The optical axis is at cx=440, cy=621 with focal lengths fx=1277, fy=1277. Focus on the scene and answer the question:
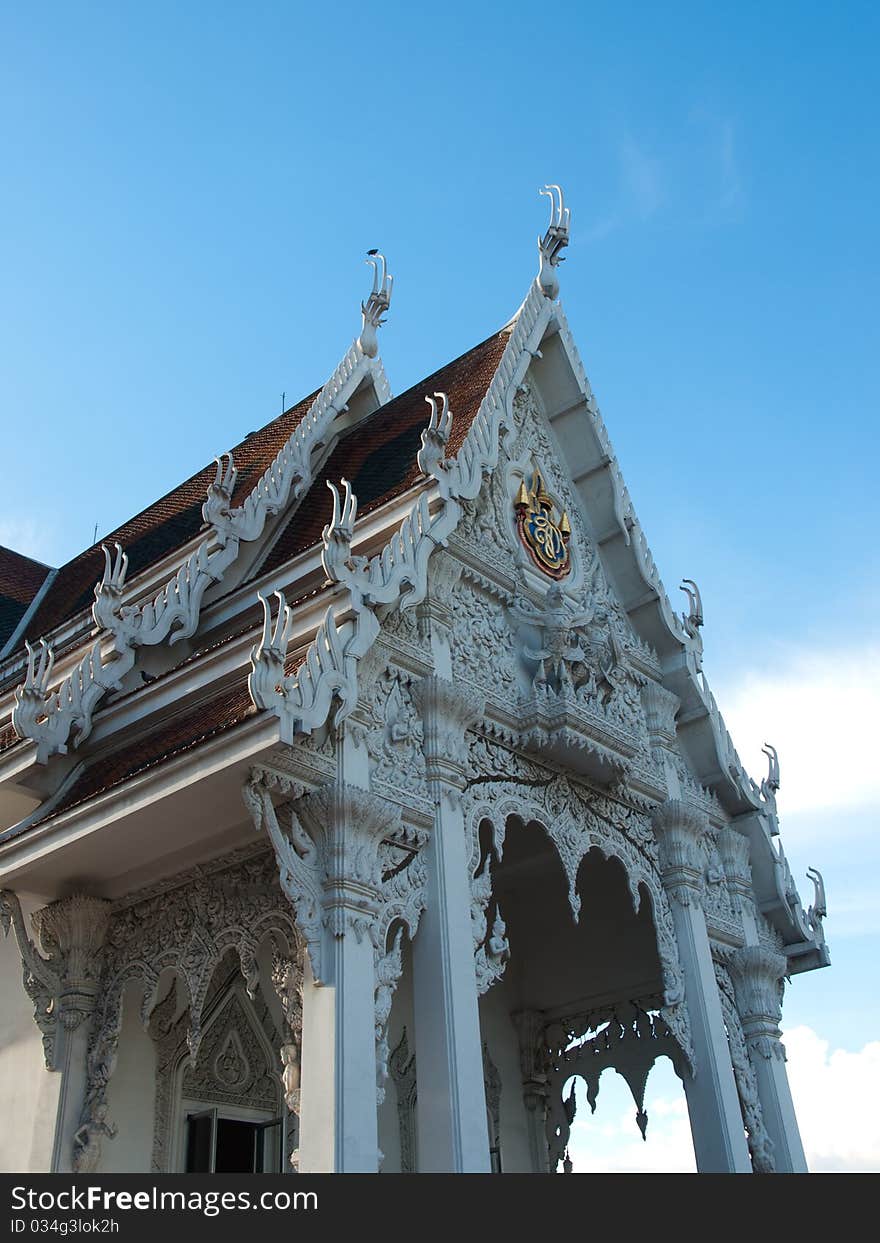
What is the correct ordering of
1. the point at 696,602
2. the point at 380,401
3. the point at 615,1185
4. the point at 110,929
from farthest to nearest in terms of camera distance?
the point at 380,401
the point at 696,602
the point at 110,929
the point at 615,1185

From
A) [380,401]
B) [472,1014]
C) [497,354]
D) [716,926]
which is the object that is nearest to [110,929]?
[472,1014]

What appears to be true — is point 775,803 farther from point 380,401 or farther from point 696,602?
point 380,401

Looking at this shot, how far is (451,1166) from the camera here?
24.6 feet

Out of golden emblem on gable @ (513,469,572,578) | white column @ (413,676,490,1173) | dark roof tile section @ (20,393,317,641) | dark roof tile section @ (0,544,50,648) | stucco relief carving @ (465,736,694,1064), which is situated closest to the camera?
white column @ (413,676,490,1173)

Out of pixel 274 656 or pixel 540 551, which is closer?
pixel 274 656

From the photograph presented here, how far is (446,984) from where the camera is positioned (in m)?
8.02

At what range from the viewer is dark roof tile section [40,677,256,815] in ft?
25.2

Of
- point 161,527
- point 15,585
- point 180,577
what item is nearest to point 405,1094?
point 180,577

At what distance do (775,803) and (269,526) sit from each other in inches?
228

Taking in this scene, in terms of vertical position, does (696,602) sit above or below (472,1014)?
above

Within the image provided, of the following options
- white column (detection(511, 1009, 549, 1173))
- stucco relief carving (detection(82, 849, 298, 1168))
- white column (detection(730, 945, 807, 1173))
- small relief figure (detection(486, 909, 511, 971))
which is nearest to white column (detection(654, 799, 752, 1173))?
white column (detection(730, 945, 807, 1173))

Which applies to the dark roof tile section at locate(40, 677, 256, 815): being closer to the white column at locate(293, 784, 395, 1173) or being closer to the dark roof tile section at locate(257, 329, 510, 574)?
the white column at locate(293, 784, 395, 1173)

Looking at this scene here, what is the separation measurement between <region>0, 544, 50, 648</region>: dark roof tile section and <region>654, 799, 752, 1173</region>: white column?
8385 mm

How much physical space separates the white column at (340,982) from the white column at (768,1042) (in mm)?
5338
